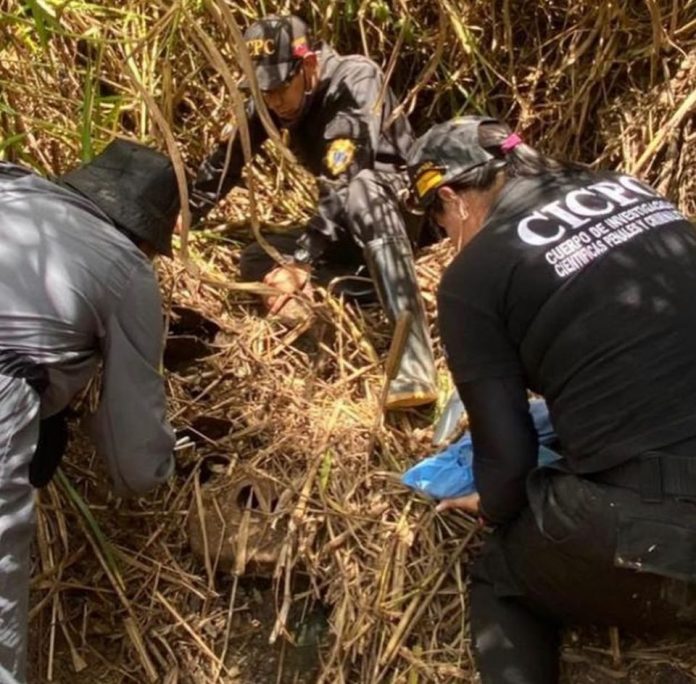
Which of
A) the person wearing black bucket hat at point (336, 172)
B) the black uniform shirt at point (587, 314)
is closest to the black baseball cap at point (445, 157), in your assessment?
the black uniform shirt at point (587, 314)

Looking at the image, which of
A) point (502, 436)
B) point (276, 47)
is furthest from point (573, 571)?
point (276, 47)

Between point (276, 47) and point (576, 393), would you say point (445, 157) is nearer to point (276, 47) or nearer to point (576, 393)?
point (576, 393)

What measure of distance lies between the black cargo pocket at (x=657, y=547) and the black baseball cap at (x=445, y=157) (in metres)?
0.79

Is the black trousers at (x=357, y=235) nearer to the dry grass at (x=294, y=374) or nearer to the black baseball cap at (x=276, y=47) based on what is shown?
the dry grass at (x=294, y=374)

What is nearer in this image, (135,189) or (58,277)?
(58,277)

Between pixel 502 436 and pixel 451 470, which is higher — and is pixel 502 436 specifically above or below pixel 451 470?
above

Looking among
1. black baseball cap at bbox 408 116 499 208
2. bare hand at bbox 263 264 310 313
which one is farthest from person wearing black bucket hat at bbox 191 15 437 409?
black baseball cap at bbox 408 116 499 208

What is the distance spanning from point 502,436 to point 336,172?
1494 millimetres

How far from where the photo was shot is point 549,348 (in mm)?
2408

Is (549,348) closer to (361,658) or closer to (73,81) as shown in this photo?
(361,658)

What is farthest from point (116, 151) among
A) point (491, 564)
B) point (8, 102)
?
point (491, 564)

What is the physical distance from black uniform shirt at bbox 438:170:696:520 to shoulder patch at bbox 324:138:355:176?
4.30 ft

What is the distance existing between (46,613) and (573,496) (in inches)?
50.7

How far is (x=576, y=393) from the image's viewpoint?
239 centimetres
